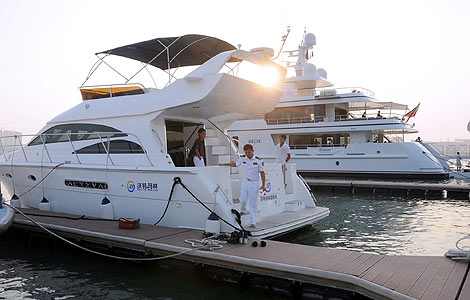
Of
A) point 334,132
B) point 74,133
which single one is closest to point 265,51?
point 74,133

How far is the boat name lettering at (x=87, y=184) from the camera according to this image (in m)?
8.45

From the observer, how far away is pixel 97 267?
679 centimetres

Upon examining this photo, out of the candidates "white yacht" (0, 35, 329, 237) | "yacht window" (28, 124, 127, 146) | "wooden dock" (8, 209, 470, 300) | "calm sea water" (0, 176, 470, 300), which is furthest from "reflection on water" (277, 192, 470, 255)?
"yacht window" (28, 124, 127, 146)

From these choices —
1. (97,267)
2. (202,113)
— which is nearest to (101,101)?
(202,113)

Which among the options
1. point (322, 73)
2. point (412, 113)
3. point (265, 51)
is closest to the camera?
point (265, 51)

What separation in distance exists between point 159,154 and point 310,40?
20.4 m

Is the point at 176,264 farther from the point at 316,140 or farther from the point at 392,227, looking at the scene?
the point at 316,140

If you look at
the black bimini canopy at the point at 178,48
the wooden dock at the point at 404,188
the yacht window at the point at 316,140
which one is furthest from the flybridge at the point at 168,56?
the yacht window at the point at 316,140

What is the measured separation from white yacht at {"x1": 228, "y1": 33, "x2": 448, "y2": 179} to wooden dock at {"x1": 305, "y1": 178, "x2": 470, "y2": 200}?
493 centimetres

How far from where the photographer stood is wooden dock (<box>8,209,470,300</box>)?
14.8ft

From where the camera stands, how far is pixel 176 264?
251 inches

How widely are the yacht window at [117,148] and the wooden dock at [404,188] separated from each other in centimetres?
1102

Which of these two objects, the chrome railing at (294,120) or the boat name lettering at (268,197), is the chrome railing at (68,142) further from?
the chrome railing at (294,120)

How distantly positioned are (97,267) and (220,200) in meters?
2.49
